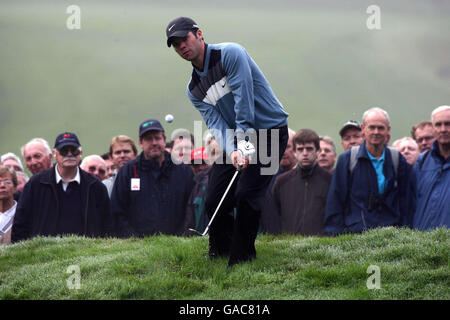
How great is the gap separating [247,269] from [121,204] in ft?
13.2

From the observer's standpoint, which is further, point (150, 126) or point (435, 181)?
point (150, 126)

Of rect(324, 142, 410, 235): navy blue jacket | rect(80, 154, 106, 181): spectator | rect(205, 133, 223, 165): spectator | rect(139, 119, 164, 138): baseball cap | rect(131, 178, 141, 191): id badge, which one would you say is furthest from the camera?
rect(80, 154, 106, 181): spectator

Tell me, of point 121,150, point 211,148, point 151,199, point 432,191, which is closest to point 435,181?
point 432,191

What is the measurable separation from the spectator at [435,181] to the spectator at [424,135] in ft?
5.76

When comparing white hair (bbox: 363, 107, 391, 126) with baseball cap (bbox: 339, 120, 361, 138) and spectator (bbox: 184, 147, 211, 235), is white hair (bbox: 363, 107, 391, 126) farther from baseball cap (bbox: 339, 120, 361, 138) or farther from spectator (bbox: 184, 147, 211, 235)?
spectator (bbox: 184, 147, 211, 235)

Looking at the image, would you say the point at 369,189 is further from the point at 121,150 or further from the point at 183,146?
the point at 121,150

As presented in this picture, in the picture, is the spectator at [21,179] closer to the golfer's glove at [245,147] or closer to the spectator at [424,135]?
the golfer's glove at [245,147]

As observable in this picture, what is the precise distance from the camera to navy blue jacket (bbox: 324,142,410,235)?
32.4 feet

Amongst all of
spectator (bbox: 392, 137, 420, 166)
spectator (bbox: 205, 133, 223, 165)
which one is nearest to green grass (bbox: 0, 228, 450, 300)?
spectator (bbox: 205, 133, 223, 165)

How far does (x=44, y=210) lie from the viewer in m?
10.7

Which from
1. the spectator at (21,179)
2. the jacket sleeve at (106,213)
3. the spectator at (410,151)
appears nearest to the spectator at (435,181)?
the spectator at (410,151)

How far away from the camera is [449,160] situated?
9930 mm

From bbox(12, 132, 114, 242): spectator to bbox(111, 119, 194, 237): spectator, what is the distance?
12.4 inches

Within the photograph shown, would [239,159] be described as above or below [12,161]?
above
